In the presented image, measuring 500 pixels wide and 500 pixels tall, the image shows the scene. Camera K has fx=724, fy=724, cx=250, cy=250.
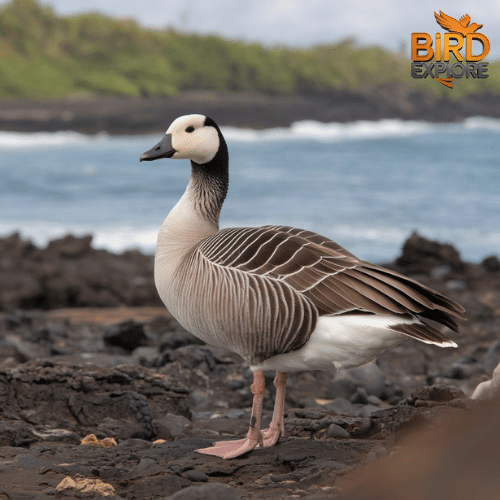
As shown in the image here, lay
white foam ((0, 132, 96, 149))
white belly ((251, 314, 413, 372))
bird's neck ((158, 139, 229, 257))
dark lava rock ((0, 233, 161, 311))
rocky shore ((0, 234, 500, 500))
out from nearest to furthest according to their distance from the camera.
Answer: rocky shore ((0, 234, 500, 500)), white belly ((251, 314, 413, 372)), bird's neck ((158, 139, 229, 257)), dark lava rock ((0, 233, 161, 311)), white foam ((0, 132, 96, 149))

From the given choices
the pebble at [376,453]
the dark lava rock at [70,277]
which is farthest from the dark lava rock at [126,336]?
the pebble at [376,453]

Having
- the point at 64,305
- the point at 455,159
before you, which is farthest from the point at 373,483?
the point at 455,159

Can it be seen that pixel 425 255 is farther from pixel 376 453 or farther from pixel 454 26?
pixel 376 453

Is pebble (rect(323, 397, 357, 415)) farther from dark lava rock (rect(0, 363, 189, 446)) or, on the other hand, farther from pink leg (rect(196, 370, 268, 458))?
pink leg (rect(196, 370, 268, 458))

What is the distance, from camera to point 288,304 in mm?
4809

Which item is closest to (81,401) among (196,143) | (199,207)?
(199,207)

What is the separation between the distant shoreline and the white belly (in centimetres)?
6644

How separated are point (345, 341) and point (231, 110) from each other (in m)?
74.9

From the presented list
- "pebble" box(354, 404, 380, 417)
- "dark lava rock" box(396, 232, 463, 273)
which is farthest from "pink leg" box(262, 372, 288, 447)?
"dark lava rock" box(396, 232, 463, 273)

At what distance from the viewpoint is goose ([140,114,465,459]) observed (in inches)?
184

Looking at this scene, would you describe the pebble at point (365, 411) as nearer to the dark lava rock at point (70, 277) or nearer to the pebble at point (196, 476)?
the pebble at point (196, 476)

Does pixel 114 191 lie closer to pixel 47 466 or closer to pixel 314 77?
pixel 47 466

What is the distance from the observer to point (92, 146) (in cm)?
6381

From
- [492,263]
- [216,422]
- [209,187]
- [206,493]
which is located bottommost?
[216,422]
